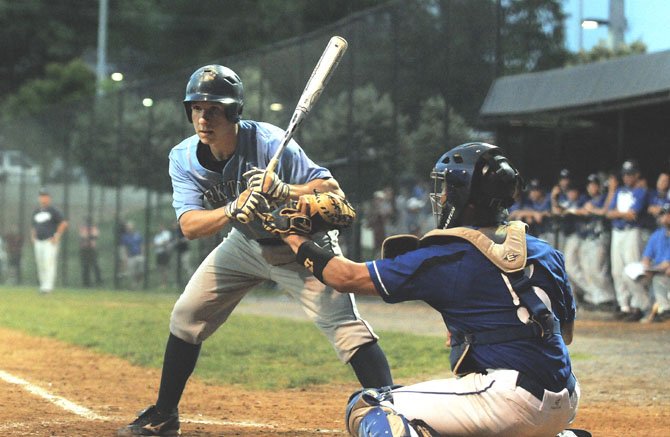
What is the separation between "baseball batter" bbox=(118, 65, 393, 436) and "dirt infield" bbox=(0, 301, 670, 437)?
0.57 metres

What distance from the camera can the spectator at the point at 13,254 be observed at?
30.3 meters

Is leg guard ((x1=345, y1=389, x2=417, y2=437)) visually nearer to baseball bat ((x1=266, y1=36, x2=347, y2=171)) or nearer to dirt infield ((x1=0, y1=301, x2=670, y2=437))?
baseball bat ((x1=266, y1=36, x2=347, y2=171))

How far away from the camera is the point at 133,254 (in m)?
25.9

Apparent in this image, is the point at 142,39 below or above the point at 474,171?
above

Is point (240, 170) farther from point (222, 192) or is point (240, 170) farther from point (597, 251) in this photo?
point (597, 251)

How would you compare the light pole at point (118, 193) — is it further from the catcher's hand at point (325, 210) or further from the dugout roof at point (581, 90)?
the catcher's hand at point (325, 210)

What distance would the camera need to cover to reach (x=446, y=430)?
12.7ft

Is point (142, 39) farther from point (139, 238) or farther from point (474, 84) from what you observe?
point (474, 84)

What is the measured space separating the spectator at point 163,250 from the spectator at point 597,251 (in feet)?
39.8

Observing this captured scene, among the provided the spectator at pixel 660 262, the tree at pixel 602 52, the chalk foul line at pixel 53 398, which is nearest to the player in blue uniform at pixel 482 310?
the chalk foul line at pixel 53 398

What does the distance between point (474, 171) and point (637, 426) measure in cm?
275

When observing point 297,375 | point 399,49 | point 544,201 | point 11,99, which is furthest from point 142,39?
point 297,375

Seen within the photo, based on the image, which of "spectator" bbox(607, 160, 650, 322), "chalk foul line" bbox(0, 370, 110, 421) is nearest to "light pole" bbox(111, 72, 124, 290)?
"spectator" bbox(607, 160, 650, 322)

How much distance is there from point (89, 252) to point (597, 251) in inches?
670
